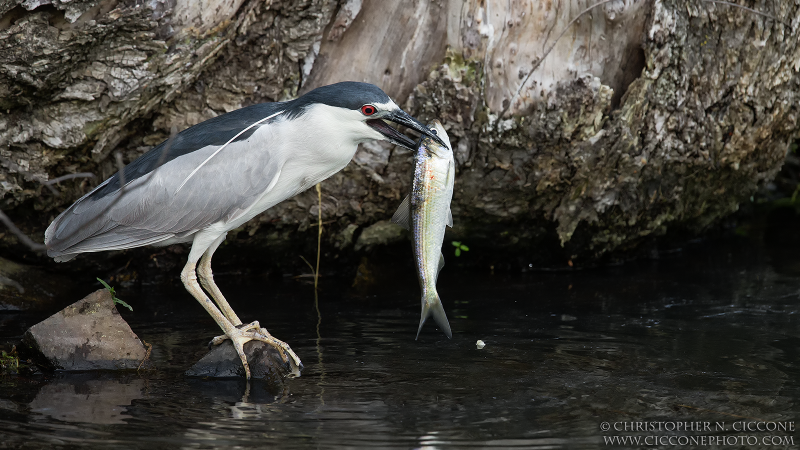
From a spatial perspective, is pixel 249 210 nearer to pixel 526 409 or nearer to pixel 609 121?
pixel 526 409

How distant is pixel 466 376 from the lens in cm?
423

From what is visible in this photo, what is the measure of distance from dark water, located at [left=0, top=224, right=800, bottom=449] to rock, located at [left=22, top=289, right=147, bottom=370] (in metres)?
0.13

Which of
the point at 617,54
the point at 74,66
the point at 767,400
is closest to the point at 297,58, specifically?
the point at 74,66

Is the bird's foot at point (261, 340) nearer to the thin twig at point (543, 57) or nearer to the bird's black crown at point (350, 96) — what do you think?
the bird's black crown at point (350, 96)

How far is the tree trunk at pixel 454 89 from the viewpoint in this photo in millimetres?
5004

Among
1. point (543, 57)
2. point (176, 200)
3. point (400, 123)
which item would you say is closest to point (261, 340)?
point (176, 200)

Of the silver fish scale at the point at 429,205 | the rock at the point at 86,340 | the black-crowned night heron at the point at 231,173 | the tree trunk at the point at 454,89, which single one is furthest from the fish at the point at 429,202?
the rock at the point at 86,340

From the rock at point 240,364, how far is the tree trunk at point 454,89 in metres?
1.52

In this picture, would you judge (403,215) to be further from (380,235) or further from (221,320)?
(380,235)

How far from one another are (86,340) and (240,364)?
882mm

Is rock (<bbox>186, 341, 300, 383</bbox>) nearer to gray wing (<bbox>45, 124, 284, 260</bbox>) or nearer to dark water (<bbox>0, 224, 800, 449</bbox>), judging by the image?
dark water (<bbox>0, 224, 800, 449</bbox>)

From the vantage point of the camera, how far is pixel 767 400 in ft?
12.4

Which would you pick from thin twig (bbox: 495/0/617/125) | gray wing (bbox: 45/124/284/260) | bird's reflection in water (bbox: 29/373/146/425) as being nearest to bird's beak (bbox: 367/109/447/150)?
gray wing (bbox: 45/124/284/260)

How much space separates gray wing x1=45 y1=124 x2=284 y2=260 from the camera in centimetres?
437
